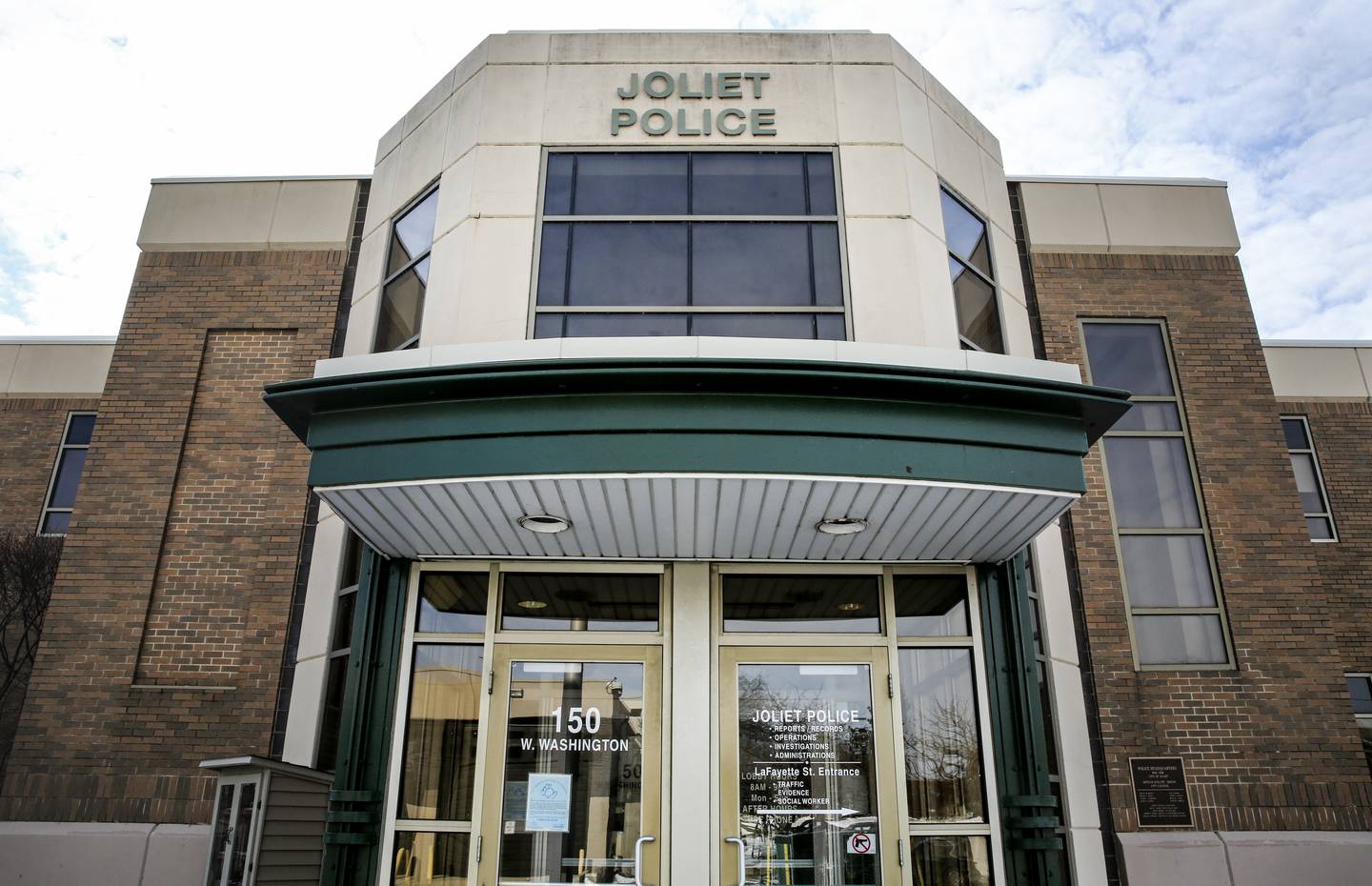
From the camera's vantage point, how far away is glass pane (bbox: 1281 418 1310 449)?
1232 cm

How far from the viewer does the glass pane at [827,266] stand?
286 inches

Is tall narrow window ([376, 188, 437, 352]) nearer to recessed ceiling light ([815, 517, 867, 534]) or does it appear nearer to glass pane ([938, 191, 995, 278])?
recessed ceiling light ([815, 517, 867, 534])

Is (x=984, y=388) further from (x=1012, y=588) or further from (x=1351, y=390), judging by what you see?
(x=1351, y=390)

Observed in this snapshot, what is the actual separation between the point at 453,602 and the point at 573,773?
59.4 inches

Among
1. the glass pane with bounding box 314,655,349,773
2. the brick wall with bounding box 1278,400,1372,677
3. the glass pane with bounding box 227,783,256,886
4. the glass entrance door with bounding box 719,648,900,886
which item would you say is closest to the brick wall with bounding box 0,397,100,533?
the glass pane with bounding box 314,655,349,773

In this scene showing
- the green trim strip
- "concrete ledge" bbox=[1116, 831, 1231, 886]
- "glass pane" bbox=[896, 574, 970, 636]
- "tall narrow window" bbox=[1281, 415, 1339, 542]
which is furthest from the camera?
"tall narrow window" bbox=[1281, 415, 1339, 542]

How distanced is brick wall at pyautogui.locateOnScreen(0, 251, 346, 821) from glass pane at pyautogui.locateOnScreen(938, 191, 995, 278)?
5975mm

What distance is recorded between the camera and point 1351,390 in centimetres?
1258

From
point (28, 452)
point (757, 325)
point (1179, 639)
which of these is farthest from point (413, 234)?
point (28, 452)

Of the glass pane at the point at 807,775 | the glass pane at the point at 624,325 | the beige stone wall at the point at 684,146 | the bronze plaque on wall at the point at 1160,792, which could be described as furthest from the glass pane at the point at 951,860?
the glass pane at the point at 624,325

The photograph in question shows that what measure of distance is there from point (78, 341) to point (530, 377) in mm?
11923

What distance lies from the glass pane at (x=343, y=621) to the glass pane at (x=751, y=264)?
3.97 meters

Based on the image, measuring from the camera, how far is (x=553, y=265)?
741 centimetres

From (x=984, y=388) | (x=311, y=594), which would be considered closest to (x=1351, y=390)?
(x=984, y=388)
